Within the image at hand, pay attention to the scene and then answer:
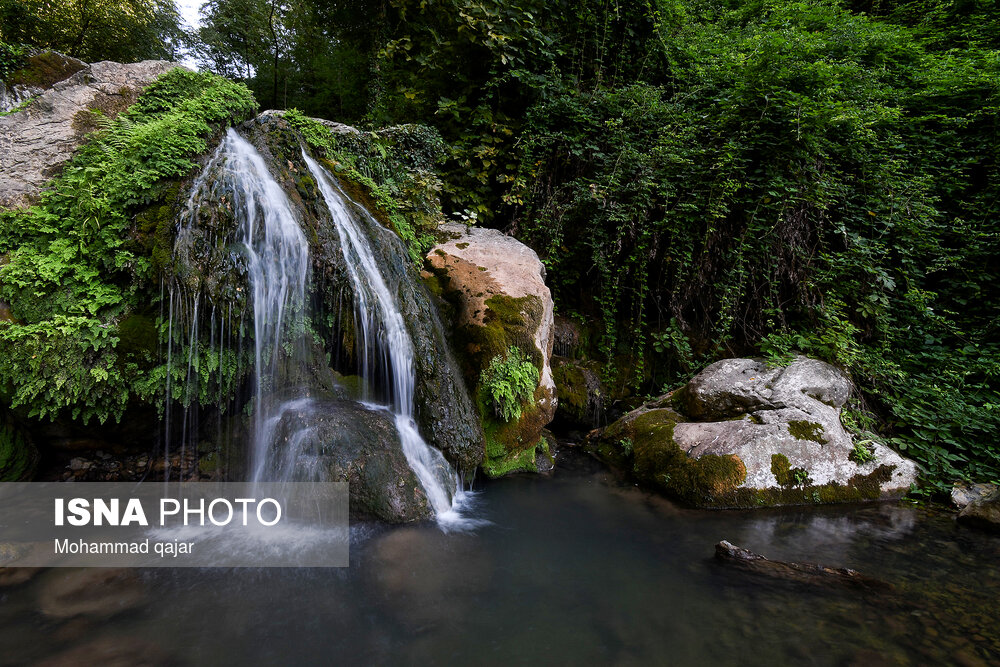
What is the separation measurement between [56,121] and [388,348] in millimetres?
4582

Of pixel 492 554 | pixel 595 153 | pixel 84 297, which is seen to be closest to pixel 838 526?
pixel 492 554

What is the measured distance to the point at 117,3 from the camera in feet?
40.1

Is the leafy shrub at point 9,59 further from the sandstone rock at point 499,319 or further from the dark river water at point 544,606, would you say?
the dark river water at point 544,606

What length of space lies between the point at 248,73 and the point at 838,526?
21.1 m

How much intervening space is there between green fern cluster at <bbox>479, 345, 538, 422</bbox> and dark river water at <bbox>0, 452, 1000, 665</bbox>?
1.54 metres

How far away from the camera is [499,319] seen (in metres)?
5.97

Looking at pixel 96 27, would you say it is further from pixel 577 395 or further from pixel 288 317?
pixel 577 395

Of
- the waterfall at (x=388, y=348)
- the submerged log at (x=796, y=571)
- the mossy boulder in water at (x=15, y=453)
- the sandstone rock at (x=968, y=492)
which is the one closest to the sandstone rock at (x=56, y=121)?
the mossy boulder in water at (x=15, y=453)

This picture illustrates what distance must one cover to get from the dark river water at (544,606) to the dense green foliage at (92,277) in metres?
1.54

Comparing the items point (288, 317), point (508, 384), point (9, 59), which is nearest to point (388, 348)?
point (288, 317)

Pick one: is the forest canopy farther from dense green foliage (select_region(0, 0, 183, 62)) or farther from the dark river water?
dense green foliage (select_region(0, 0, 183, 62))

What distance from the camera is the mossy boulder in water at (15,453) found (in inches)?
151

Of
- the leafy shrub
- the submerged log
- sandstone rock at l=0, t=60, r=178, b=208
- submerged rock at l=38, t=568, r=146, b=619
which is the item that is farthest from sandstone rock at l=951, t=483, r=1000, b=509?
the leafy shrub

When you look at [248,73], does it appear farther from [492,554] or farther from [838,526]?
[838,526]
